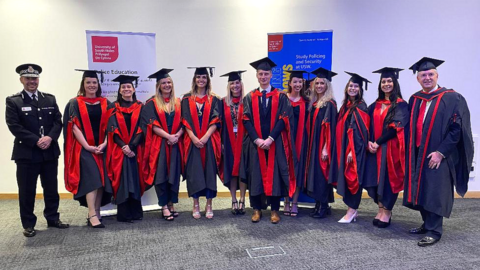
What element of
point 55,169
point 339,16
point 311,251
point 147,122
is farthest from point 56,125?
point 339,16

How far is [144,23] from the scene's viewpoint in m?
4.53

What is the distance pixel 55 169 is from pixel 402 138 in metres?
3.45

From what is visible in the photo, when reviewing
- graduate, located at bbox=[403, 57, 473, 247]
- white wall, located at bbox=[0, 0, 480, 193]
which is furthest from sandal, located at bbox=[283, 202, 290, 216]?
white wall, located at bbox=[0, 0, 480, 193]

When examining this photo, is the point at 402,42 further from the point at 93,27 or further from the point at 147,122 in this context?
the point at 93,27

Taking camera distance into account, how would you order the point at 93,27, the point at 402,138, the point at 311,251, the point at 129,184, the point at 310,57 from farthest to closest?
the point at 93,27
the point at 310,57
the point at 129,184
the point at 402,138
the point at 311,251

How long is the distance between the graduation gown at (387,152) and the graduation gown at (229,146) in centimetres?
137

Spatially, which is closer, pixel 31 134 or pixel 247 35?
pixel 31 134

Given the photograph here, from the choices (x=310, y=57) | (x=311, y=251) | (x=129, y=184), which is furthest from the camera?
(x=310, y=57)

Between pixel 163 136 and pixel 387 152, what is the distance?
229 cm

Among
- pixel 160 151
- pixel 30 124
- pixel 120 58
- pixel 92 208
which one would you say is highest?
pixel 120 58

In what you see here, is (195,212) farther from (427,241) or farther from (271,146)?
(427,241)

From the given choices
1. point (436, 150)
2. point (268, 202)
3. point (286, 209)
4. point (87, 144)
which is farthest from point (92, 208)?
point (436, 150)

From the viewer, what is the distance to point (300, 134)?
3623 millimetres

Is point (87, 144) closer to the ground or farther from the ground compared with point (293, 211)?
farther from the ground
